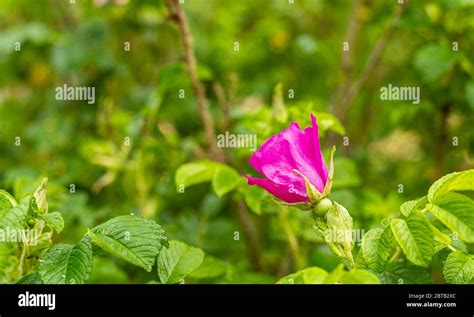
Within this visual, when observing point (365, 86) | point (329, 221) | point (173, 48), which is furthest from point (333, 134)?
point (329, 221)

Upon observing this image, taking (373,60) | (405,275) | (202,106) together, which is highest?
(373,60)

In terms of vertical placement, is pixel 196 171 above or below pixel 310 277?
above

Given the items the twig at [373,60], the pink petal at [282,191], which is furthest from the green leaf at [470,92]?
the pink petal at [282,191]

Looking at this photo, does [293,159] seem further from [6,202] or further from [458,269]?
[6,202]

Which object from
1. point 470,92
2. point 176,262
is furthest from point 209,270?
point 470,92

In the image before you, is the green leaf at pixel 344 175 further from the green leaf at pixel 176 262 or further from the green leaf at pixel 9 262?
the green leaf at pixel 9 262
